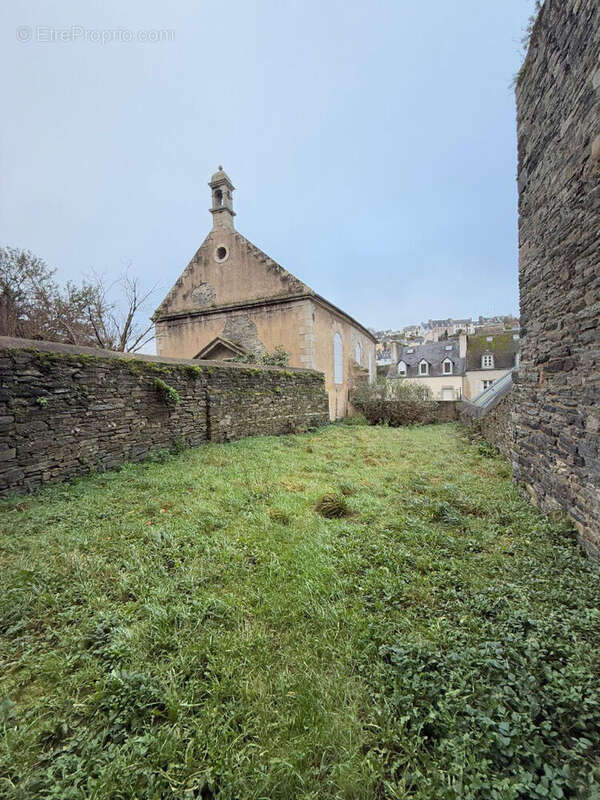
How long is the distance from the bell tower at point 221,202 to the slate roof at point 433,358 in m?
20.7

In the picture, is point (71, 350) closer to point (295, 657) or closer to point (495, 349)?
point (295, 657)

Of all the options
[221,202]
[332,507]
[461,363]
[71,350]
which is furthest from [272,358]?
[461,363]

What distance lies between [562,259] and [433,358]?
3229 cm

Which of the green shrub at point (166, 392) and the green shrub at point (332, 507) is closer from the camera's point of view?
the green shrub at point (332, 507)

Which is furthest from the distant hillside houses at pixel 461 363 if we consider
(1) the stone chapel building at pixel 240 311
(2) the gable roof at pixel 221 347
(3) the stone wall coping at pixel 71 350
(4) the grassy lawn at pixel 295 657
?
(4) the grassy lawn at pixel 295 657

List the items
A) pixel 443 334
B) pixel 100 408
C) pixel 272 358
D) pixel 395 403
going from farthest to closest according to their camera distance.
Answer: pixel 443 334
pixel 395 403
pixel 272 358
pixel 100 408

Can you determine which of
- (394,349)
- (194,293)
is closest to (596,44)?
(194,293)

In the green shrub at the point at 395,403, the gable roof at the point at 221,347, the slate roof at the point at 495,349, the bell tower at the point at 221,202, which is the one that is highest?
the bell tower at the point at 221,202

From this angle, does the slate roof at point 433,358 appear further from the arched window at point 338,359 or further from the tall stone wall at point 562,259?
the tall stone wall at point 562,259

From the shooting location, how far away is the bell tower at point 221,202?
15.9 m

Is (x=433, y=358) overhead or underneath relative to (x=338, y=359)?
overhead

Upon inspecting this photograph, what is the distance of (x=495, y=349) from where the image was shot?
95.8 ft

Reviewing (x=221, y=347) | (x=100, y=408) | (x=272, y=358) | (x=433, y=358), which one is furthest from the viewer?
(x=433, y=358)

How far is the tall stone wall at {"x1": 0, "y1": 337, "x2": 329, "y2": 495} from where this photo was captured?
4.71 meters
